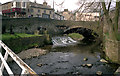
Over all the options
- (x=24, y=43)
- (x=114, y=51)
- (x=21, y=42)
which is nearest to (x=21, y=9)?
(x=24, y=43)

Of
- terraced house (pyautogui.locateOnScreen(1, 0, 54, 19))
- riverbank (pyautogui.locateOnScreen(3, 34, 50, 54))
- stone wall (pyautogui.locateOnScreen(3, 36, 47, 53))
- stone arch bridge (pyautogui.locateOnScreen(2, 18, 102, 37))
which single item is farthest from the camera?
terraced house (pyautogui.locateOnScreen(1, 0, 54, 19))

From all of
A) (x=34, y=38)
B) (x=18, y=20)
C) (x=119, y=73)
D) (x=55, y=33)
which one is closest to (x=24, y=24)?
(x=18, y=20)

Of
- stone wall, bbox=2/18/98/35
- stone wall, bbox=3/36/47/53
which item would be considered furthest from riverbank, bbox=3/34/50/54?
stone wall, bbox=2/18/98/35

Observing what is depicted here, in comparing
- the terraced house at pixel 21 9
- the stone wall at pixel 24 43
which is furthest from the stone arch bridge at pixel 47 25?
the terraced house at pixel 21 9

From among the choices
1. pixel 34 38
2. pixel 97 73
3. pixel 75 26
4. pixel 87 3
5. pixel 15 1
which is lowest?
pixel 97 73

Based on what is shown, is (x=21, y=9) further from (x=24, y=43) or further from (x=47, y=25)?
(x=24, y=43)

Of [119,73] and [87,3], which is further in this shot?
[87,3]

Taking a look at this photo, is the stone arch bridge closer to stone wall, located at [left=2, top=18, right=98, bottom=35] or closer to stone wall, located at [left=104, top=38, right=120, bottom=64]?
stone wall, located at [left=2, top=18, right=98, bottom=35]

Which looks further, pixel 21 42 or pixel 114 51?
pixel 21 42

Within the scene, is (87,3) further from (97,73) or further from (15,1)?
(15,1)

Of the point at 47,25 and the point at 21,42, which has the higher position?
the point at 47,25

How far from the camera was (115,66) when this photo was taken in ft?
32.5

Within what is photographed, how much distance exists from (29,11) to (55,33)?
485 inches

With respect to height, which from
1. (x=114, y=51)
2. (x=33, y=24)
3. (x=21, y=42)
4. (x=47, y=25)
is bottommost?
(x=21, y=42)
